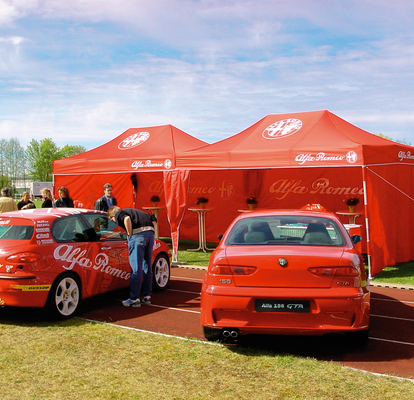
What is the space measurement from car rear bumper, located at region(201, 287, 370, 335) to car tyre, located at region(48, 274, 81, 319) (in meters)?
2.53

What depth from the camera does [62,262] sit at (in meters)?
6.44

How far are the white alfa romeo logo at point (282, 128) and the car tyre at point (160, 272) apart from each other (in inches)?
173

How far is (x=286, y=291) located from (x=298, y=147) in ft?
20.0

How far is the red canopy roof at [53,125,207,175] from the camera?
12.8 m

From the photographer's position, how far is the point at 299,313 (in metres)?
4.61

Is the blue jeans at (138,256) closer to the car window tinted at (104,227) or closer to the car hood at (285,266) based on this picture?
the car window tinted at (104,227)

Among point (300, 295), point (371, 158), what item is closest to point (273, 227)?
point (300, 295)

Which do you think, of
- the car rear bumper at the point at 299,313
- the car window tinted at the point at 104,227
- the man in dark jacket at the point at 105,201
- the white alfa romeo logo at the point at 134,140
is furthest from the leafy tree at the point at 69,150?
the car rear bumper at the point at 299,313

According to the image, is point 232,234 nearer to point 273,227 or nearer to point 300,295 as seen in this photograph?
point 273,227

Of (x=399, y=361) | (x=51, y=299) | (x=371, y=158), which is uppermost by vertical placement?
(x=371, y=158)

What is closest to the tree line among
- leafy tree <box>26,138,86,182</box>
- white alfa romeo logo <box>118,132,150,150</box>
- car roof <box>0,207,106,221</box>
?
leafy tree <box>26,138,86,182</box>

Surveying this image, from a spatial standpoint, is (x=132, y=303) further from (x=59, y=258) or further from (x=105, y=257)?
(x=59, y=258)

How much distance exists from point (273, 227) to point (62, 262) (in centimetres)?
284

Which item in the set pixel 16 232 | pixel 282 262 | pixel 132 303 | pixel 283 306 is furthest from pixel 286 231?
pixel 16 232
